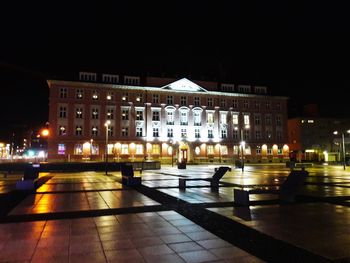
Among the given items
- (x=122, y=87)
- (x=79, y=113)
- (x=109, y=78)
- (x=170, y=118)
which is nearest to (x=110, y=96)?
(x=122, y=87)

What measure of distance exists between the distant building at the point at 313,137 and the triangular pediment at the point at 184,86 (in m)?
28.1

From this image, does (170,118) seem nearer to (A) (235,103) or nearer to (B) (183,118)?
(B) (183,118)

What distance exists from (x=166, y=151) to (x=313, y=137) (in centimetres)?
3818

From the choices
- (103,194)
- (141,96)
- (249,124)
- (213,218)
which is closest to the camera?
(213,218)

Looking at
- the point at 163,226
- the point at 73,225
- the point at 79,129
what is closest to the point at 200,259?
the point at 163,226

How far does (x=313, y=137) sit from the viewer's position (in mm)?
71375

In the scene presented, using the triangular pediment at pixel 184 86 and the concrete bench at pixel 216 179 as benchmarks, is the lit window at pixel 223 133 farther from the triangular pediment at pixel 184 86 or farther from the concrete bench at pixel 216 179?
Answer: the concrete bench at pixel 216 179

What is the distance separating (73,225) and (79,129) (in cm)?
4824

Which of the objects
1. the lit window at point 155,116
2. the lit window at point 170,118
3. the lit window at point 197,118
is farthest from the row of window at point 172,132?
the lit window at point 155,116

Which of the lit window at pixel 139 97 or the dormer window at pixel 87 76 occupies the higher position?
the dormer window at pixel 87 76

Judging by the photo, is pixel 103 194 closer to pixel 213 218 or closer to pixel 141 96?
pixel 213 218

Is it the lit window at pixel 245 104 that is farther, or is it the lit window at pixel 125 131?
the lit window at pixel 245 104

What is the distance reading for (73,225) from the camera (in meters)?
7.82

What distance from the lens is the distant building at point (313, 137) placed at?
70.9 meters
